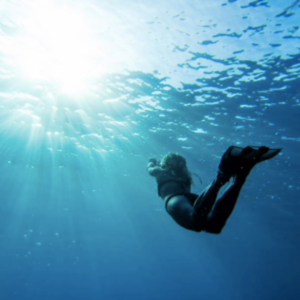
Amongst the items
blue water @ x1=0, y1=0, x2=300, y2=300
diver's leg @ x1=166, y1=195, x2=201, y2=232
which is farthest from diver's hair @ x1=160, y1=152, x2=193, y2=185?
blue water @ x1=0, y1=0, x2=300, y2=300

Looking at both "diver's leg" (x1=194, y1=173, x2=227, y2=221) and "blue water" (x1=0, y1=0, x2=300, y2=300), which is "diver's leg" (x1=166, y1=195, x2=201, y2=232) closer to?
"diver's leg" (x1=194, y1=173, x2=227, y2=221)

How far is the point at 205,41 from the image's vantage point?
31.6 ft

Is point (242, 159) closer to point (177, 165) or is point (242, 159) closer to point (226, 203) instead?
point (226, 203)

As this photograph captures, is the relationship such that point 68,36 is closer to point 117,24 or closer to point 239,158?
point 117,24

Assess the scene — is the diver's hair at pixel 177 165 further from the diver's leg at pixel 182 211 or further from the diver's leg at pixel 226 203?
the diver's leg at pixel 226 203

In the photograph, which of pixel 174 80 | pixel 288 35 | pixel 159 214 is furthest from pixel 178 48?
pixel 159 214

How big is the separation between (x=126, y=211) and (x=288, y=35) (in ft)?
161

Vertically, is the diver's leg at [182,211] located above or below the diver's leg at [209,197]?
below

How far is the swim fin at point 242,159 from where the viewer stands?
116 inches

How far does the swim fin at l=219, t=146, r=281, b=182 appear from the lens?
295cm

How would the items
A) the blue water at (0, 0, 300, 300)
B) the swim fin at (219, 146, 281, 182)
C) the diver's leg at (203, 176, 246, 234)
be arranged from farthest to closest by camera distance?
the blue water at (0, 0, 300, 300)
the diver's leg at (203, 176, 246, 234)
the swim fin at (219, 146, 281, 182)

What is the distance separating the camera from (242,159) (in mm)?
3068

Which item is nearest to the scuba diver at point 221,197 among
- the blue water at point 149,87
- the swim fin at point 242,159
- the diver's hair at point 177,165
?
the swim fin at point 242,159

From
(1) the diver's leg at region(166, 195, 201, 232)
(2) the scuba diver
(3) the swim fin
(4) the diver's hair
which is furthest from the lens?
(4) the diver's hair
